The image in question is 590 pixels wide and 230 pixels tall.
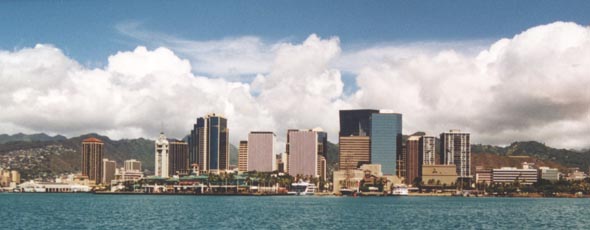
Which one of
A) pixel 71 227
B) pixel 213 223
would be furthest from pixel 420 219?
pixel 71 227

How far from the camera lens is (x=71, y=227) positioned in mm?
79000

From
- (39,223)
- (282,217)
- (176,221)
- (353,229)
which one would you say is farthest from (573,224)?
(39,223)

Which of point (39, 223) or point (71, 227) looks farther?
point (39, 223)

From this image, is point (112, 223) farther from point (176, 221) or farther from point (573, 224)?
point (573, 224)

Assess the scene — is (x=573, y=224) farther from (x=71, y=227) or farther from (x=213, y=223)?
(x=71, y=227)

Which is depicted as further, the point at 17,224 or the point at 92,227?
the point at 17,224

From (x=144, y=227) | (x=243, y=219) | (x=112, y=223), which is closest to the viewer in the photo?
(x=144, y=227)

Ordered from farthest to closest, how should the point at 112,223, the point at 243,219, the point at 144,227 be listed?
the point at 243,219
the point at 112,223
the point at 144,227

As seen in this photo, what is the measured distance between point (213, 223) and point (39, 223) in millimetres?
19780

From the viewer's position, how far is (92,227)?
3113 inches

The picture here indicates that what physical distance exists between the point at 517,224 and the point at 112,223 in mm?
45780

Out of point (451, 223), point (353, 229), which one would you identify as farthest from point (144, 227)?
point (451, 223)

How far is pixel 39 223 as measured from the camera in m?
85.9

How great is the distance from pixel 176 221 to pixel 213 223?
6.00 m
